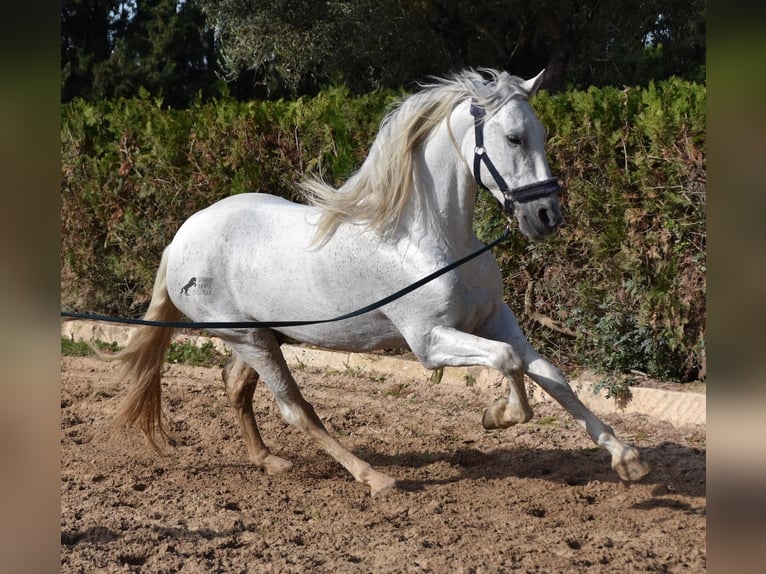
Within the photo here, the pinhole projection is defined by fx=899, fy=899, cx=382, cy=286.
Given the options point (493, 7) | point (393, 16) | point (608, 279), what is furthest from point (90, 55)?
point (608, 279)

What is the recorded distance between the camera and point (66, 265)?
10188 millimetres

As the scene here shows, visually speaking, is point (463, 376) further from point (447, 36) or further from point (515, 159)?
point (447, 36)

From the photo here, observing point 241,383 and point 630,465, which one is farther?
point 241,383

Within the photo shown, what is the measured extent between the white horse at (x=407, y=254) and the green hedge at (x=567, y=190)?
2231 mm

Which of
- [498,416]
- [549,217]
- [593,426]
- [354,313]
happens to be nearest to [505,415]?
[498,416]

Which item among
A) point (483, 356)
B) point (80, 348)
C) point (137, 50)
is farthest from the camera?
point (137, 50)

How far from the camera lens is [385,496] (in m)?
4.62

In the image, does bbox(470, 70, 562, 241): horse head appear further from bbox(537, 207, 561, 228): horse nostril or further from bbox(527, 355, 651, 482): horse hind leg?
bbox(527, 355, 651, 482): horse hind leg

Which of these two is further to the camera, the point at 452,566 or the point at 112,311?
the point at 112,311

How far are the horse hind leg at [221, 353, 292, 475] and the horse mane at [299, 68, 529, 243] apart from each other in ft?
4.14

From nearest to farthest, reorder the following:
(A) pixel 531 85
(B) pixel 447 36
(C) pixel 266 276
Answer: (A) pixel 531 85 → (C) pixel 266 276 → (B) pixel 447 36

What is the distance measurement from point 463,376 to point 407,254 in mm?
3030
